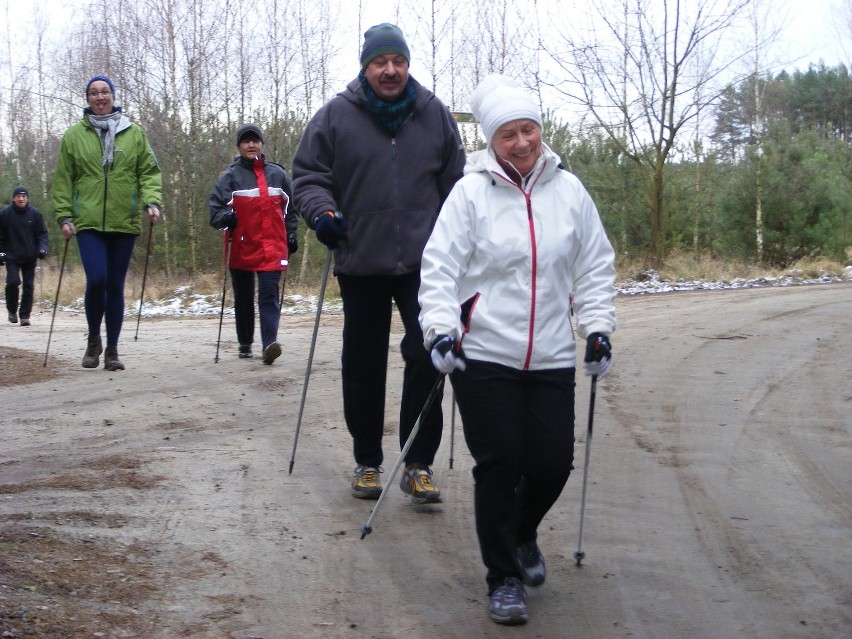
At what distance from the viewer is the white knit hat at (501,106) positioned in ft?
12.4

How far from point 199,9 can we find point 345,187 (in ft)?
94.3

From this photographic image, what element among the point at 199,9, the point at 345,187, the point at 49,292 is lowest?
the point at 49,292

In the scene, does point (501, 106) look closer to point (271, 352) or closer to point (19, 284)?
point (271, 352)

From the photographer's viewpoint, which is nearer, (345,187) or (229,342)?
(345,187)

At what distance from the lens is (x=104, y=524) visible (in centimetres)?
460

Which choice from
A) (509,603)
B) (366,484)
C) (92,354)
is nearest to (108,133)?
(92,354)

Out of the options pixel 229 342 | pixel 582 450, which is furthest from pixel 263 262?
pixel 582 450

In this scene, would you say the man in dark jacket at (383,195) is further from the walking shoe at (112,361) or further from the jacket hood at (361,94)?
the walking shoe at (112,361)

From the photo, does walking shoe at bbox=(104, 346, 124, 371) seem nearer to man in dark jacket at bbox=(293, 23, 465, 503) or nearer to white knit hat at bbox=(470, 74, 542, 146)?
man in dark jacket at bbox=(293, 23, 465, 503)

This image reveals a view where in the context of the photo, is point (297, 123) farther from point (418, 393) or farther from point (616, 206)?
point (418, 393)

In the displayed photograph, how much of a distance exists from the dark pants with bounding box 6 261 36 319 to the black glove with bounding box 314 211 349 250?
12843 millimetres

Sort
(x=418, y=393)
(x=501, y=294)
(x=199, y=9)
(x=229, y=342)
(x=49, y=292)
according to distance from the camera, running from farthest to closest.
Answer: (x=199, y=9)
(x=49, y=292)
(x=229, y=342)
(x=418, y=393)
(x=501, y=294)

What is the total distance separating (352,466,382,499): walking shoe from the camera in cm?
517

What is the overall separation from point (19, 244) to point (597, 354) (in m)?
15.3
